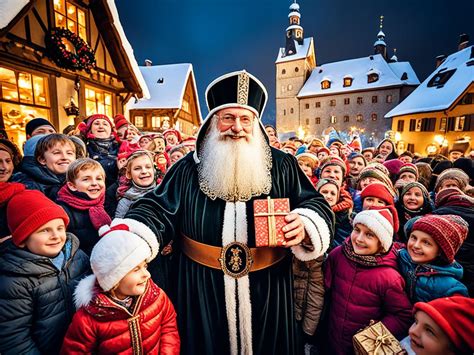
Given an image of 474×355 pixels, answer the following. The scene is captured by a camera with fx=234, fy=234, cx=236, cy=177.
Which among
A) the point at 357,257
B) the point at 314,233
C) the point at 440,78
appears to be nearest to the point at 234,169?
the point at 314,233

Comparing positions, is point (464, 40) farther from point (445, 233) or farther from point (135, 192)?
point (135, 192)

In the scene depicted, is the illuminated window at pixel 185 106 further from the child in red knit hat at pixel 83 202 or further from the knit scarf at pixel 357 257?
the knit scarf at pixel 357 257

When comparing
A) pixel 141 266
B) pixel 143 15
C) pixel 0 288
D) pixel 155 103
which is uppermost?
pixel 143 15

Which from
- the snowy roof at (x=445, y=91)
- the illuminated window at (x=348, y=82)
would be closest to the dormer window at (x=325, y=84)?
the illuminated window at (x=348, y=82)

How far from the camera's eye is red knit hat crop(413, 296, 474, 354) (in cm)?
121

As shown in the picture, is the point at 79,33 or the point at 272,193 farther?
the point at 79,33

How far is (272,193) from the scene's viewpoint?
1.94 meters

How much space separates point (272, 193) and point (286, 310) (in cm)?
93

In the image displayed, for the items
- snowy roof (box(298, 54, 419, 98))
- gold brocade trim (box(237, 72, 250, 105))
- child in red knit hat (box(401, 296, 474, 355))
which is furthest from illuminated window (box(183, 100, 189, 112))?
snowy roof (box(298, 54, 419, 98))

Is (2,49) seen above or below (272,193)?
above

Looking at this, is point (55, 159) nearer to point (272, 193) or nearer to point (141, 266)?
point (141, 266)

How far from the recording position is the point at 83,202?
8.07 feet

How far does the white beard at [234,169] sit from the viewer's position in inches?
75.1

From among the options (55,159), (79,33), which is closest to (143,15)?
(79,33)
